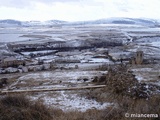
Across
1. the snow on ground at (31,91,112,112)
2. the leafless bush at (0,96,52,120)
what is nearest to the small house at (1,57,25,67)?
the snow on ground at (31,91,112,112)

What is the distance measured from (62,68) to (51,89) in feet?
21.8

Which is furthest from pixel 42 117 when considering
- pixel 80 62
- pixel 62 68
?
pixel 80 62

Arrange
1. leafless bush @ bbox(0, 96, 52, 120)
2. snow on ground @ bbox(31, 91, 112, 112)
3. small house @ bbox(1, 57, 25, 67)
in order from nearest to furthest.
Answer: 1. leafless bush @ bbox(0, 96, 52, 120)
2. snow on ground @ bbox(31, 91, 112, 112)
3. small house @ bbox(1, 57, 25, 67)

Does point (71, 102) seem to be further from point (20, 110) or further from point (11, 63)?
point (11, 63)

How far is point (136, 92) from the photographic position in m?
8.06

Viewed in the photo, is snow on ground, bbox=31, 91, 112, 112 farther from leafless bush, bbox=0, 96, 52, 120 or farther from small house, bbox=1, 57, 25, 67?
small house, bbox=1, 57, 25, 67

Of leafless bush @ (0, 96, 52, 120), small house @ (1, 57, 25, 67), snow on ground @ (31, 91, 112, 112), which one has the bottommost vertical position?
small house @ (1, 57, 25, 67)

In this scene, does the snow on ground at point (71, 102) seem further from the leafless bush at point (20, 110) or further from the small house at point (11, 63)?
the small house at point (11, 63)

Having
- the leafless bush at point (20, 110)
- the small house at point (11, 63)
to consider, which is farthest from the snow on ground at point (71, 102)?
the small house at point (11, 63)

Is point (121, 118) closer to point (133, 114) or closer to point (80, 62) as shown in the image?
point (133, 114)

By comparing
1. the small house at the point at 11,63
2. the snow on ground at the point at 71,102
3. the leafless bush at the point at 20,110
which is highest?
the leafless bush at the point at 20,110

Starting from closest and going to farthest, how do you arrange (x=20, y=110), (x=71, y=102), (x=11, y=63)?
(x=20, y=110), (x=71, y=102), (x=11, y=63)

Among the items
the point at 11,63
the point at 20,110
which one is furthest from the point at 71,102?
the point at 11,63

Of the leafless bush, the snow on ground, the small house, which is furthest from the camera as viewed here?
the small house
